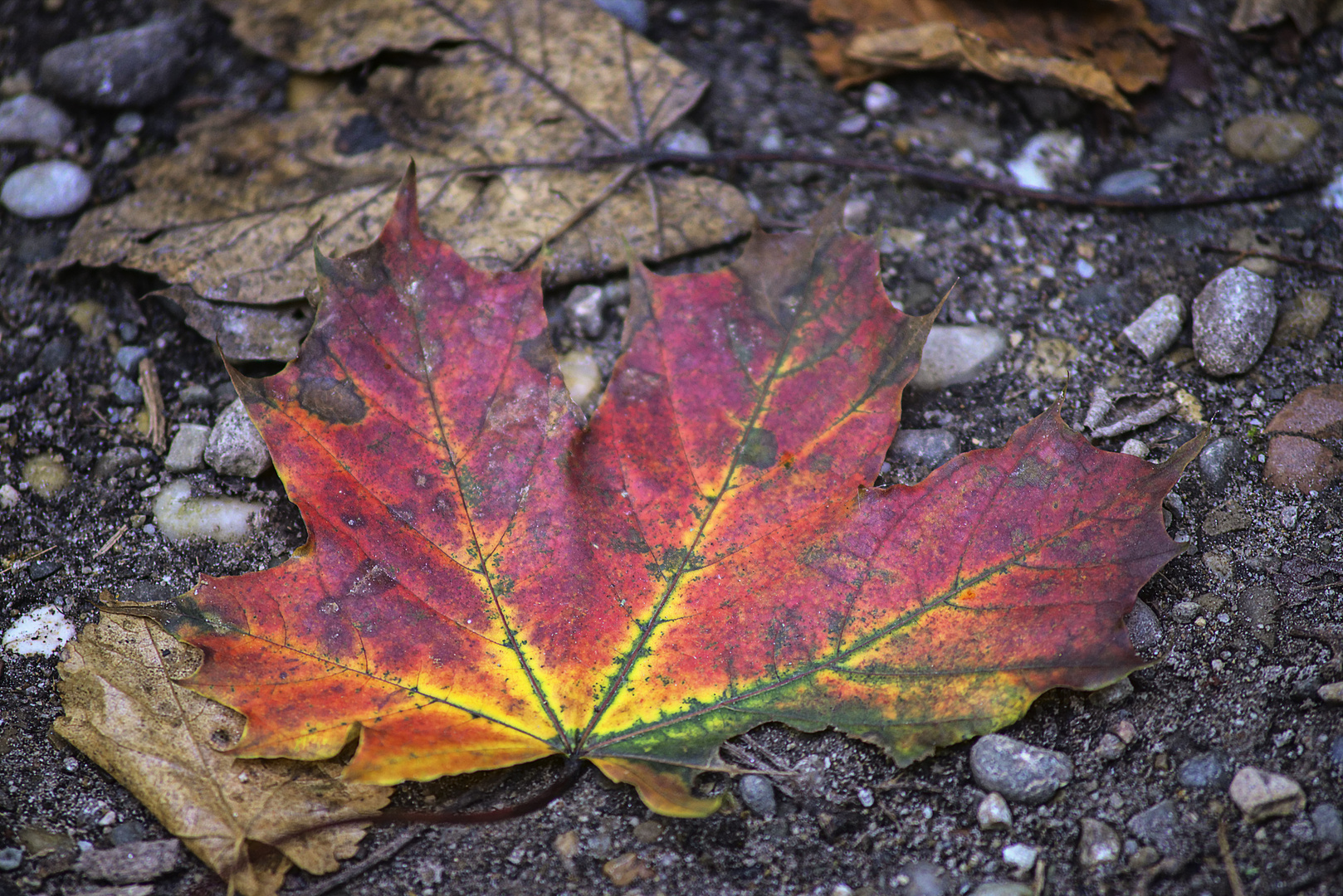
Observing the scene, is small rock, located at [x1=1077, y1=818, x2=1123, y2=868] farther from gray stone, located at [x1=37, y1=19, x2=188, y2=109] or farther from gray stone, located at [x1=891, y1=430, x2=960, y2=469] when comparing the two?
gray stone, located at [x1=37, y1=19, x2=188, y2=109]

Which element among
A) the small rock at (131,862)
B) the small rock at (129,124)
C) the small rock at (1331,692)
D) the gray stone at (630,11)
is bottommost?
the small rock at (1331,692)

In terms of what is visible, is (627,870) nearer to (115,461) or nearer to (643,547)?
(643,547)

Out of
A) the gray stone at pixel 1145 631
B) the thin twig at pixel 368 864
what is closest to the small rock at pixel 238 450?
the thin twig at pixel 368 864

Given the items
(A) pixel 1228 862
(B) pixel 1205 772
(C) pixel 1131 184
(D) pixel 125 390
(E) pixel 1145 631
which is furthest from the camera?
(C) pixel 1131 184

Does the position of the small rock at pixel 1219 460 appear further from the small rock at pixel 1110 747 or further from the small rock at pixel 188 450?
the small rock at pixel 188 450

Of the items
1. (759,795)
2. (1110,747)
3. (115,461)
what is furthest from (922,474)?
(115,461)

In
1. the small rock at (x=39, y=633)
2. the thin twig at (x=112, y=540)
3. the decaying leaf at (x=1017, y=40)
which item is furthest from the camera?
the decaying leaf at (x=1017, y=40)
